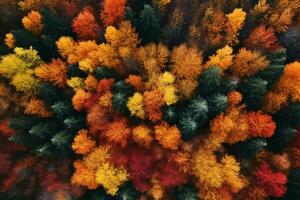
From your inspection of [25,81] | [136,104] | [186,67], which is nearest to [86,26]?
[25,81]

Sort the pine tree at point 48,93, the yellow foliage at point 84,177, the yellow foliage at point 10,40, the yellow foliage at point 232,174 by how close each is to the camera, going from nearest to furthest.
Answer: the yellow foliage at point 232,174 → the yellow foliage at point 84,177 → the pine tree at point 48,93 → the yellow foliage at point 10,40

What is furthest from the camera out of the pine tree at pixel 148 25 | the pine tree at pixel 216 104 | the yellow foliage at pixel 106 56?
the yellow foliage at pixel 106 56

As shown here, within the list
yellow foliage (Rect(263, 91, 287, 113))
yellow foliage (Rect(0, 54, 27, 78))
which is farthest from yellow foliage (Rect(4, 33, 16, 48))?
yellow foliage (Rect(263, 91, 287, 113))

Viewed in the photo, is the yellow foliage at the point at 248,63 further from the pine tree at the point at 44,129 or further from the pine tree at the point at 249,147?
the pine tree at the point at 44,129

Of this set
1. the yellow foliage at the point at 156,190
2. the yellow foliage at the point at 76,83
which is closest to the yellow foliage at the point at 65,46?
the yellow foliage at the point at 76,83

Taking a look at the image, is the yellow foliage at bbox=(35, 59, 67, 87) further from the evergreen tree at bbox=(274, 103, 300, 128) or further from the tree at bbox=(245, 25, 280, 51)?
the evergreen tree at bbox=(274, 103, 300, 128)

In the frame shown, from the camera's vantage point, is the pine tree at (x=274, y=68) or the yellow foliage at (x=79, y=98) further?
the yellow foliage at (x=79, y=98)

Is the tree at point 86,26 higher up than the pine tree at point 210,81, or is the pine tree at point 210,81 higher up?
the tree at point 86,26
